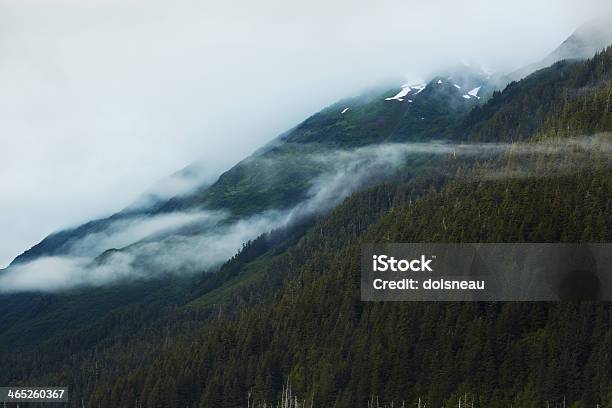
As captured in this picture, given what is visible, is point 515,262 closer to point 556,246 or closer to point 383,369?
point 556,246

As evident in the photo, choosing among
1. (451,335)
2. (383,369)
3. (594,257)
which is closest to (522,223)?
(594,257)

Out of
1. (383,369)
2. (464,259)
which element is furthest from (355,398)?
(464,259)

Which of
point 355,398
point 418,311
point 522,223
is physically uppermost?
point 522,223

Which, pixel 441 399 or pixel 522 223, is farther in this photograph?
pixel 522 223

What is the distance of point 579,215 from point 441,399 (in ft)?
206

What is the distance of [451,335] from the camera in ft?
573

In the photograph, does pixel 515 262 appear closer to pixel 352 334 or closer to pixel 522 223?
pixel 522 223

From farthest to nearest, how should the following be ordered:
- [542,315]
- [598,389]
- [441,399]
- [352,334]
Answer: [352,334], [542,315], [441,399], [598,389]

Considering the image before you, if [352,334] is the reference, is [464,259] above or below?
above

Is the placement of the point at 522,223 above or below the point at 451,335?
above

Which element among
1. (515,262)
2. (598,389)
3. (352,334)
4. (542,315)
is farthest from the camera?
(352,334)

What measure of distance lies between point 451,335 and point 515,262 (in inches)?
951

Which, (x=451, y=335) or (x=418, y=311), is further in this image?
(x=418, y=311)

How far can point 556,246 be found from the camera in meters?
188
